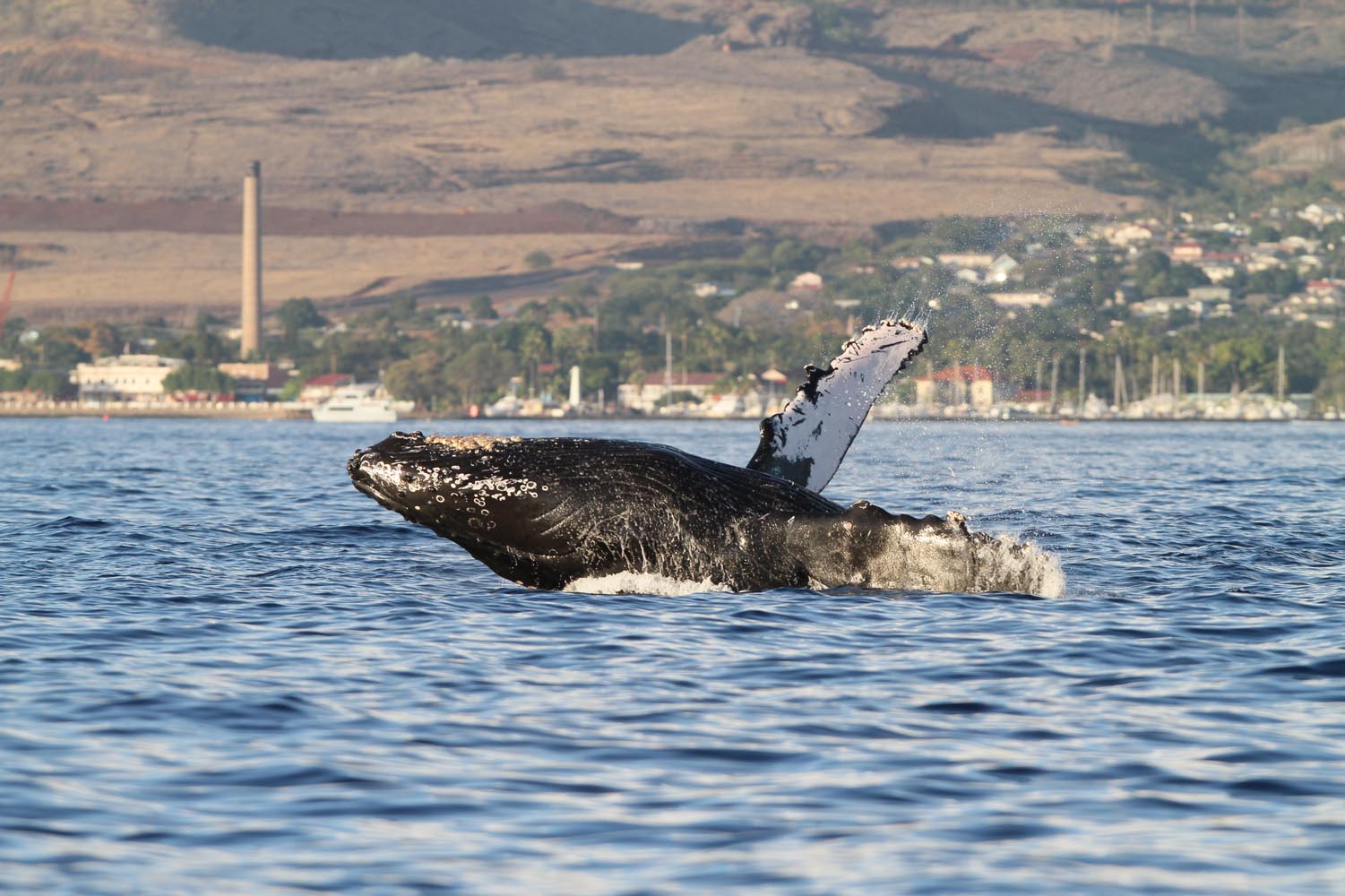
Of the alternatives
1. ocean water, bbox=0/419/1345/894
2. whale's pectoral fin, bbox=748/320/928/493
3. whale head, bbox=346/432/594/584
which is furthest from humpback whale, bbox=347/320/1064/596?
whale's pectoral fin, bbox=748/320/928/493

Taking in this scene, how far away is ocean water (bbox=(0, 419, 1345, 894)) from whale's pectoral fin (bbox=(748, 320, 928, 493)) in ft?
4.83

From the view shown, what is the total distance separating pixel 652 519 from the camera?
48.5 ft

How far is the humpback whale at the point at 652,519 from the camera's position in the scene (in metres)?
14.7

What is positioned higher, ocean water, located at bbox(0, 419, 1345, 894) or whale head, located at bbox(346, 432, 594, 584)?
whale head, located at bbox(346, 432, 594, 584)

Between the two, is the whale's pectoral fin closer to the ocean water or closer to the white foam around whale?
the white foam around whale

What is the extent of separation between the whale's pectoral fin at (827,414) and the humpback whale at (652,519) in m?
0.59

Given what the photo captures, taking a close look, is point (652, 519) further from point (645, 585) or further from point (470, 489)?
point (470, 489)

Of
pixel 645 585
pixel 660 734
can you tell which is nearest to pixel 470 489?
pixel 645 585

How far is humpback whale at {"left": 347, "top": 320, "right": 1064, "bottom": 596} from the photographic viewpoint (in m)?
14.7

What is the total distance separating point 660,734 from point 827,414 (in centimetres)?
622

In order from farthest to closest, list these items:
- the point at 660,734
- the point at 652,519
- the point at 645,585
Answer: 1. the point at 645,585
2. the point at 652,519
3. the point at 660,734

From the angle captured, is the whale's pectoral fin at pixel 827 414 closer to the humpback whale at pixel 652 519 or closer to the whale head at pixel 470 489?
the humpback whale at pixel 652 519

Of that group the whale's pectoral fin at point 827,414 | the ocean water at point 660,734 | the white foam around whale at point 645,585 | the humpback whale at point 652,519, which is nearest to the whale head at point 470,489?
the humpback whale at point 652,519

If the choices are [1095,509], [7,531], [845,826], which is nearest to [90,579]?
[7,531]
